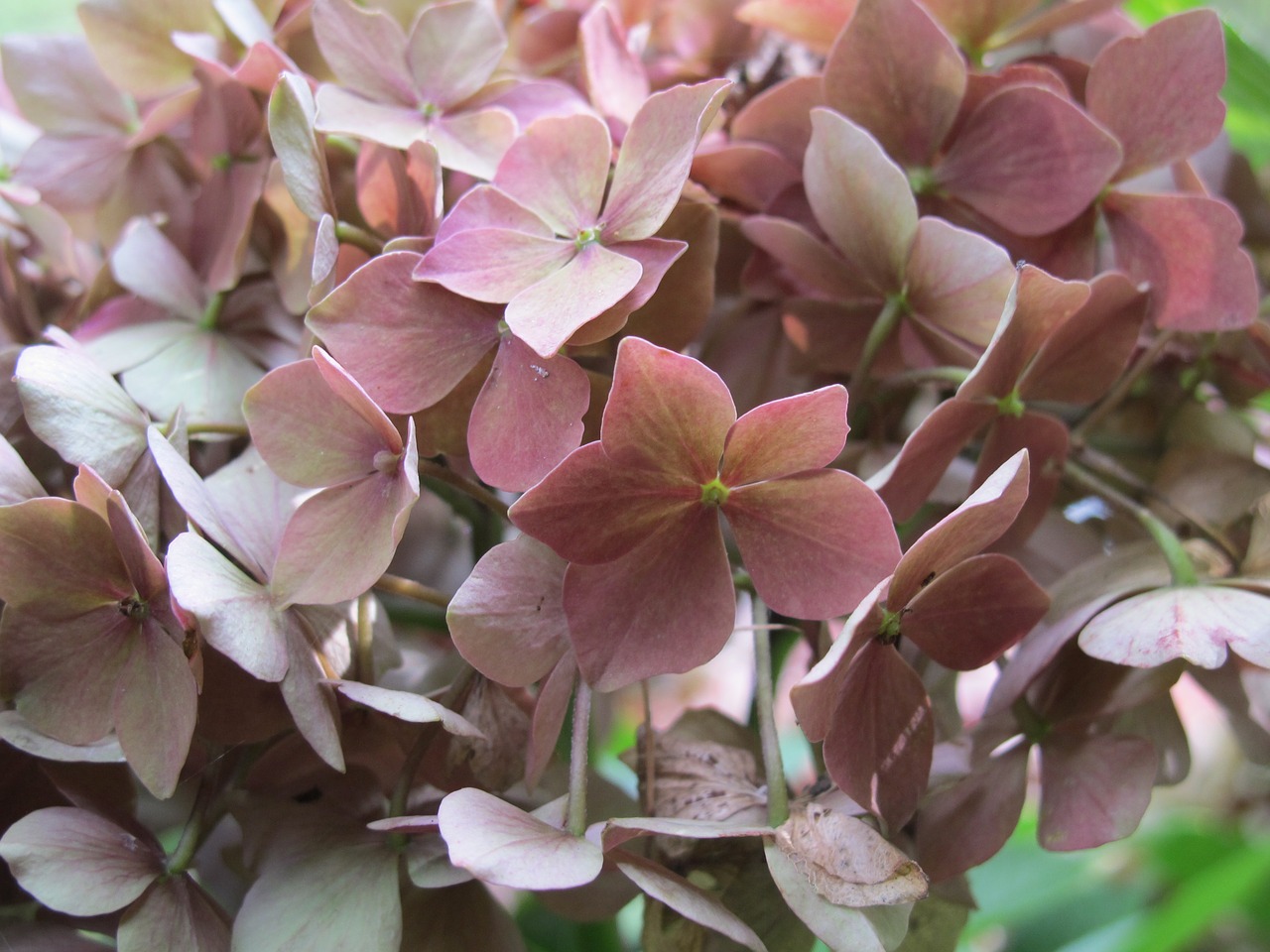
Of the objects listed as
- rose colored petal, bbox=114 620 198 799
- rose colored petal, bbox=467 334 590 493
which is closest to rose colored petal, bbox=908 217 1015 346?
rose colored petal, bbox=467 334 590 493

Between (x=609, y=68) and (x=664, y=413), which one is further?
(x=609, y=68)

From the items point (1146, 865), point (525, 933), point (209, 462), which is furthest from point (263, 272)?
point (1146, 865)

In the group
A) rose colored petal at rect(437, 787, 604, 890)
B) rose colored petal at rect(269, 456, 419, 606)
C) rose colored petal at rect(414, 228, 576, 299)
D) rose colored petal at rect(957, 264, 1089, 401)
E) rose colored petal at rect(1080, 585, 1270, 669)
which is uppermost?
rose colored petal at rect(414, 228, 576, 299)

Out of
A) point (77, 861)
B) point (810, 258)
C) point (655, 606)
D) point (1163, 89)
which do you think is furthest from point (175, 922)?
point (1163, 89)

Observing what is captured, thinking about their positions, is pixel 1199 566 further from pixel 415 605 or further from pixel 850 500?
pixel 415 605

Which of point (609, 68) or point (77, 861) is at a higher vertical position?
point (609, 68)

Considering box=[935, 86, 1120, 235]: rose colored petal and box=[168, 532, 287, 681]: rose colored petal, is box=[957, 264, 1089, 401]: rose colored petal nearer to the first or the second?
box=[935, 86, 1120, 235]: rose colored petal

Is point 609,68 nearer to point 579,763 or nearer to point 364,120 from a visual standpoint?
point 364,120

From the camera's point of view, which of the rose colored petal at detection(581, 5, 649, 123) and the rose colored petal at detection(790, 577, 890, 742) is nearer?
the rose colored petal at detection(790, 577, 890, 742)
